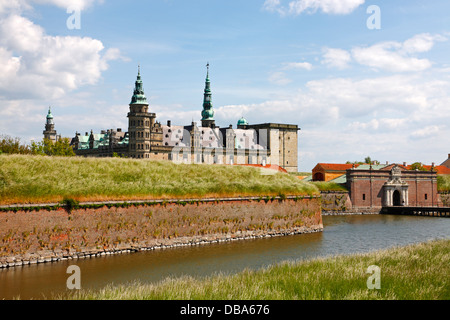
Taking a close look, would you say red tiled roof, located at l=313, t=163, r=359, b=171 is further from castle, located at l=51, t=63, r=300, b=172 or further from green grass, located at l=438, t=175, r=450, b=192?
castle, located at l=51, t=63, r=300, b=172

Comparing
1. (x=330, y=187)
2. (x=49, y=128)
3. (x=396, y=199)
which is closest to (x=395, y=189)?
(x=396, y=199)

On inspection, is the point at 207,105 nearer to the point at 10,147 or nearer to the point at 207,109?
the point at 207,109

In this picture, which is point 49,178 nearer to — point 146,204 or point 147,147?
point 146,204

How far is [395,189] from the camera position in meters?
64.4

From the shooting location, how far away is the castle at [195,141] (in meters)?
94.6

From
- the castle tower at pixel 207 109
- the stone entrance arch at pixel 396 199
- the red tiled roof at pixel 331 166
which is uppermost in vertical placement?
the castle tower at pixel 207 109

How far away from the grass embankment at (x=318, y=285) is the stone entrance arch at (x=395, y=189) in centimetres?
4627

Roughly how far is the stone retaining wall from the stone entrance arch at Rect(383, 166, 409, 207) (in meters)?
29.5

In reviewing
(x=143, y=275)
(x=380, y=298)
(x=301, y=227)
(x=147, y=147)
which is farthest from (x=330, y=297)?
(x=147, y=147)

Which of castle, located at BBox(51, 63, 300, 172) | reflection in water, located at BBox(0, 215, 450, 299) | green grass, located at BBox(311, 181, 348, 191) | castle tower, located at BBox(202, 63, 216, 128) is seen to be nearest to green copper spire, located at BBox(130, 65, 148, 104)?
castle, located at BBox(51, 63, 300, 172)

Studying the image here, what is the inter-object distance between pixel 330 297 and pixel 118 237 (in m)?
15.8

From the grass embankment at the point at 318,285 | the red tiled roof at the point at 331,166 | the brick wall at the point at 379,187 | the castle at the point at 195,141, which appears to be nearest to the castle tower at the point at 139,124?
the castle at the point at 195,141

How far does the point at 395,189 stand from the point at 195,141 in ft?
158

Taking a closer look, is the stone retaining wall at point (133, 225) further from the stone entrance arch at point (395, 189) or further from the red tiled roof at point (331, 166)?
the red tiled roof at point (331, 166)
